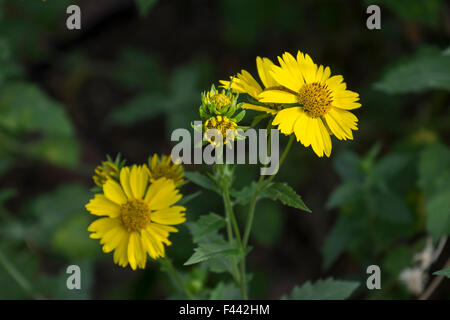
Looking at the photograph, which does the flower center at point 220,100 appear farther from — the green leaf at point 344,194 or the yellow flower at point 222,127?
the green leaf at point 344,194

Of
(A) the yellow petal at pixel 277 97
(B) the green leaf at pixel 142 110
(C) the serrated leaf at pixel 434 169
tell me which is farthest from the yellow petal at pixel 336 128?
(B) the green leaf at pixel 142 110

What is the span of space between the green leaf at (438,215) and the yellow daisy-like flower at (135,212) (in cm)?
127

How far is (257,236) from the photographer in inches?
133

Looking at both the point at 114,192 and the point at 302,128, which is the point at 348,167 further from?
the point at 114,192

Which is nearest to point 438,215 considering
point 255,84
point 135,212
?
point 255,84

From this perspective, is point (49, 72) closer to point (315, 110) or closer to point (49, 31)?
point (49, 31)

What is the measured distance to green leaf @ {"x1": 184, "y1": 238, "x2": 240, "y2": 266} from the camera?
1.62 m

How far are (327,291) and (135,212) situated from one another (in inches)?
34.2

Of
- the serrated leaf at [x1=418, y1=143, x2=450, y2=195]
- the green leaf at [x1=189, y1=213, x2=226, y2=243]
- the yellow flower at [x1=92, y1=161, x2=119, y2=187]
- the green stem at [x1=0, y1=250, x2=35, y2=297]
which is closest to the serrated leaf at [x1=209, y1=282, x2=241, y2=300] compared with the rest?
the green leaf at [x1=189, y1=213, x2=226, y2=243]

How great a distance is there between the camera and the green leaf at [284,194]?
1.56m

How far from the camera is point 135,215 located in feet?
5.56

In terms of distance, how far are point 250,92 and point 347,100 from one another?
0.34 meters

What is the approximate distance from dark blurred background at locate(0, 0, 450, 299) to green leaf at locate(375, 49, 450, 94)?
0.07 feet
